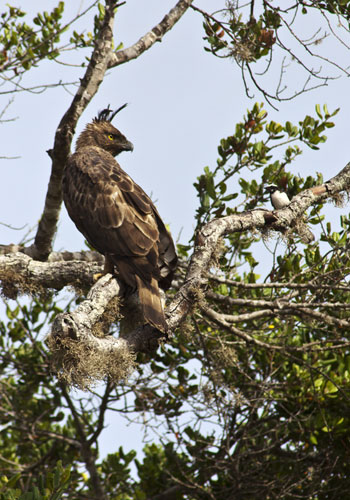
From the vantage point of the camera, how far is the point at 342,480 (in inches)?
241

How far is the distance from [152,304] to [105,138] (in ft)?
10.0

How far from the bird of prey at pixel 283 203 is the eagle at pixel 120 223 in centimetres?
105

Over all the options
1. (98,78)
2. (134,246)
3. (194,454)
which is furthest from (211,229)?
(194,454)

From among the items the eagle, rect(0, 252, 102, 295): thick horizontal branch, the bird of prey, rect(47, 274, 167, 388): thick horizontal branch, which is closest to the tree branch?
the eagle

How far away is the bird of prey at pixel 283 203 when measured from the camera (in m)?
5.10

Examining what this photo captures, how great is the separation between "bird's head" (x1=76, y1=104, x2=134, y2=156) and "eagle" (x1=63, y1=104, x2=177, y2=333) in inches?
28.6

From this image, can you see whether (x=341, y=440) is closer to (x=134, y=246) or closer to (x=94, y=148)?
(x=134, y=246)

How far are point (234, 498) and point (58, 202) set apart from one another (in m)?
3.25

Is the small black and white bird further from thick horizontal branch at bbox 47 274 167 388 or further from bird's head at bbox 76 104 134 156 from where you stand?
thick horizontal branch at bbox 47 274 167 388

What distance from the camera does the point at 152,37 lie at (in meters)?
6.07

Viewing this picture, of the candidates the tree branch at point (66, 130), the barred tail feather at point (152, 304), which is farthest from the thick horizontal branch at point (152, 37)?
the barred tail feather at point (152, 304)

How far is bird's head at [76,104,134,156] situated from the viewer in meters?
6.51

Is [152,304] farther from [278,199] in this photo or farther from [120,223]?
[278,199]

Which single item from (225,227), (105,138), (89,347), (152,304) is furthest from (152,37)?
(89,347)
